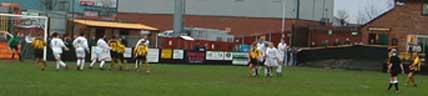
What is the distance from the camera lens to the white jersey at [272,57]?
3362 cm

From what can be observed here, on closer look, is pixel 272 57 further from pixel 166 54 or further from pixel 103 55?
pixel 166 54

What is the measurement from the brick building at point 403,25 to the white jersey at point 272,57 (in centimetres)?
2917

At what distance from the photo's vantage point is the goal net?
42.5m

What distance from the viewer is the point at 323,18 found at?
291 ft

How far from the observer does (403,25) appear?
64.1 metres

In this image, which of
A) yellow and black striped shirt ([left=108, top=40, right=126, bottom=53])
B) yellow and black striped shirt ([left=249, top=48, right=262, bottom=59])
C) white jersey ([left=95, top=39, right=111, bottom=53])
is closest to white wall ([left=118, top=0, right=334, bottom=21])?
yellow and black striped shirt ([left=108, top=40, right=126, bottom=53])

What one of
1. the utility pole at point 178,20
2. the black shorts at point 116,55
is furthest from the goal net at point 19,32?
the utility pole at point 178,20

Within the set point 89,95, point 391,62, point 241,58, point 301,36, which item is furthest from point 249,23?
point 89,95

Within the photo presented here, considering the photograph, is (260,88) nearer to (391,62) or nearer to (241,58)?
(391,62)

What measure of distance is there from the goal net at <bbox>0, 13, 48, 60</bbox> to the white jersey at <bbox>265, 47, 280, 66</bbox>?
10.9 metres

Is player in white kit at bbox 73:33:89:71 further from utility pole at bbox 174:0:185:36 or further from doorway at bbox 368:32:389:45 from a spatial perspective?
utility pole at bbox 174:0:185:36

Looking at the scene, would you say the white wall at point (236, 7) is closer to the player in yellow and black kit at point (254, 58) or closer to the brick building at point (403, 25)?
the brick building at point (403, 25)

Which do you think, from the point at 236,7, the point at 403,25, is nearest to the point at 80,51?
the point at 403,25

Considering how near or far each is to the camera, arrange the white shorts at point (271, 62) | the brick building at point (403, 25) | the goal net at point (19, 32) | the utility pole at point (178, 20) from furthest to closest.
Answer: the utility pole at point (178, 20) < the brick building at point (403, 25) < the goal net at point (19, 32) < the white shorts at point (271, 62)
